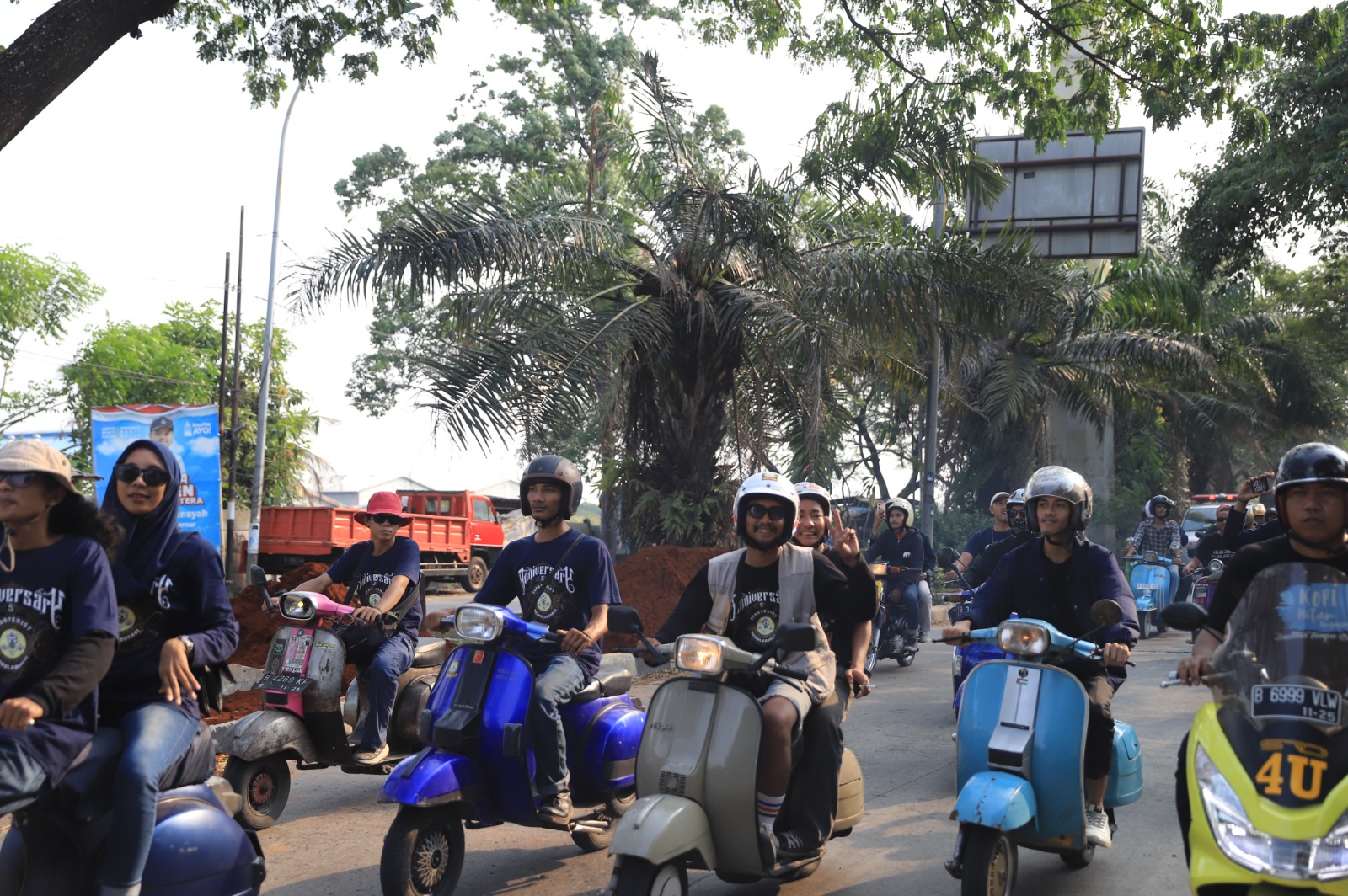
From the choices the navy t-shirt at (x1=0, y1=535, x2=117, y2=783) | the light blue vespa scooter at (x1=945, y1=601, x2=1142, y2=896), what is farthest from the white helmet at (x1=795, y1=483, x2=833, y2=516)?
the navy t-shirt at (x1=0, y1=535, x2=117, y2=783)

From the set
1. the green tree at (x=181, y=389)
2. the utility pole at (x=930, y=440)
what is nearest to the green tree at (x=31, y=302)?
the green tree at (x=181, y=389)

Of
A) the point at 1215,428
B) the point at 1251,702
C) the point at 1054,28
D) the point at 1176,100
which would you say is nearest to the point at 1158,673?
the point at 1176,100

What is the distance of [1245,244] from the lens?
16.7 metres

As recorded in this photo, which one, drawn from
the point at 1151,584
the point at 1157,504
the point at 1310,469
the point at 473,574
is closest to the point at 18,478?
the point at 1310,469

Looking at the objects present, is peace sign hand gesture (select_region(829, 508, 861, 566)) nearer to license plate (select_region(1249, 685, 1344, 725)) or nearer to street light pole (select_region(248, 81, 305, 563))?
license plate (select_region(1249, 685, 1344, 725))

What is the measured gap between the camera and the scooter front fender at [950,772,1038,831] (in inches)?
165

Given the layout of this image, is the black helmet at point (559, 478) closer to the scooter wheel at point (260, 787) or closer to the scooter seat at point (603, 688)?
the scooter seat at point (603, 688)

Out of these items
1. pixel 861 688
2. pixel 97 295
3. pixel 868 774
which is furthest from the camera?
pixel 97 295

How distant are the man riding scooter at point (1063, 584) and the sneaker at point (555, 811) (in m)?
1.78

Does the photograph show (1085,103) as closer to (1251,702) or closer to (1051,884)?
Result: (1051,884)

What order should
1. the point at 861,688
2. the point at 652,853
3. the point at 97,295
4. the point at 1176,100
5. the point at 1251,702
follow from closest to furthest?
1. the point at 1251,702
2. the point at 652,853
3. the point at 861,688
4. the point at 1176,100
5. the point at 97,295

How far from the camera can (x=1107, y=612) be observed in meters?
4.31

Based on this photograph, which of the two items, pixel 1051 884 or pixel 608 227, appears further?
pixel 608 227

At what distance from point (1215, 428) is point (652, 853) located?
2959cm
